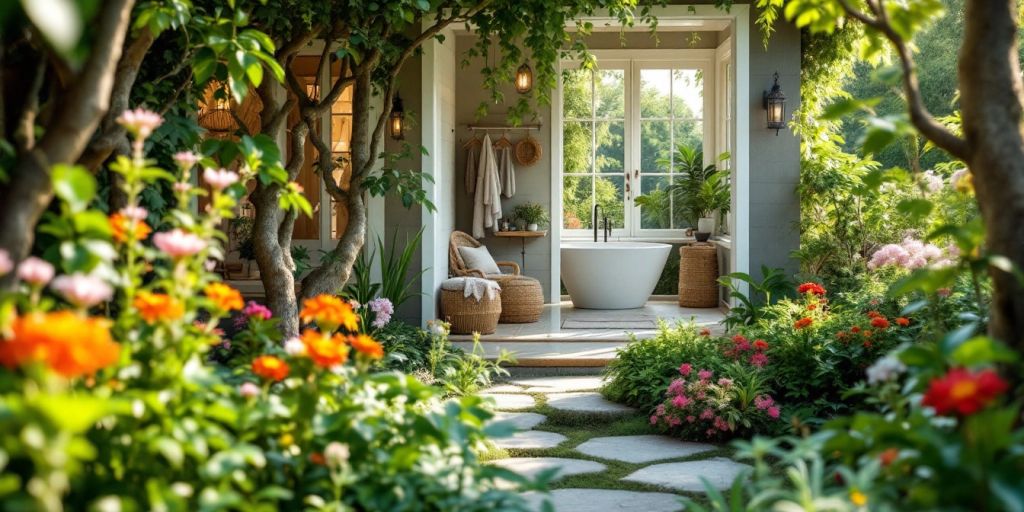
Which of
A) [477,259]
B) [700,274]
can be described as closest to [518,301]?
[477,259]

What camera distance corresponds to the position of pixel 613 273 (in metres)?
8.64

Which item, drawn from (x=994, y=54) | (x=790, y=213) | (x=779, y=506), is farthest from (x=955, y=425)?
(x=790, y=213)

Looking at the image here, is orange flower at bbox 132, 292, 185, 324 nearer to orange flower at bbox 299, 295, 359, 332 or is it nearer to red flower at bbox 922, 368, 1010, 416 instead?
orange flower at bbox 299, 295, 359, 332

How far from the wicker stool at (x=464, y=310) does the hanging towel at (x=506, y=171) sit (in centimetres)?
180

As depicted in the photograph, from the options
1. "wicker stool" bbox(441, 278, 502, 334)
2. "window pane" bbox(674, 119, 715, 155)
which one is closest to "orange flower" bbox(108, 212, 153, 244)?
"wicker stool" bbox(441, 278, 502, 334)

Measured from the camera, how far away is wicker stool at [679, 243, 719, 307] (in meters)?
8.89

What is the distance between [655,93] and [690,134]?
0.50m

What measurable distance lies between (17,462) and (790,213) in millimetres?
6345

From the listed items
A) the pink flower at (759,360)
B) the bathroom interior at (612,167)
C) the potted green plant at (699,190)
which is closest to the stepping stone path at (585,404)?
the pink flower at (759,360)

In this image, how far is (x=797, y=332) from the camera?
4598mm

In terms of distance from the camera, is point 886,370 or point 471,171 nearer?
point 886,370

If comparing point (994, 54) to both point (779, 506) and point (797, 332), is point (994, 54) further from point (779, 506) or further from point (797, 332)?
point (797, 332)

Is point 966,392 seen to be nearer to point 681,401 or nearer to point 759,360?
point 681,401

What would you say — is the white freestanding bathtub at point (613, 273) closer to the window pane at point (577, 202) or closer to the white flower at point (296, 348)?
the window pane at point (577, 202)
